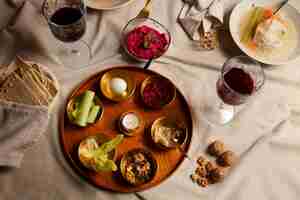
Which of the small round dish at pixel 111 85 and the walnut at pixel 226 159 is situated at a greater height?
the small round dish at pixel 111 85

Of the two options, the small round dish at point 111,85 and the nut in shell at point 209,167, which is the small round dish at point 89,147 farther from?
the nut in shell at point 209,167

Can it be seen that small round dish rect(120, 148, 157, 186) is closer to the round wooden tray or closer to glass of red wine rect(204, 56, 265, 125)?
the round wooden tray

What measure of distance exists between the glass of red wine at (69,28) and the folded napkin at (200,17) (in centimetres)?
29

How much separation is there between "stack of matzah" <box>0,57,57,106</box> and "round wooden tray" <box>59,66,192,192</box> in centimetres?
6

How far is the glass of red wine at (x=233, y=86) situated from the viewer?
0.87 meters

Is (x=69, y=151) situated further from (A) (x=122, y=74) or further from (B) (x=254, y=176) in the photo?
(B) (x=254, y=176)

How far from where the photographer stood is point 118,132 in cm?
88

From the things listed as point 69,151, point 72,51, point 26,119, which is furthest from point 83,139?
point 72,51

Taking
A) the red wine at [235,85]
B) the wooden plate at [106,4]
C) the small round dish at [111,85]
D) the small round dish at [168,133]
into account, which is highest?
the wooden plate at [106,4]

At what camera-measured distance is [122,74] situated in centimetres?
93

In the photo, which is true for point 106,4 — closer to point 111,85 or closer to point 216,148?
point 111,85

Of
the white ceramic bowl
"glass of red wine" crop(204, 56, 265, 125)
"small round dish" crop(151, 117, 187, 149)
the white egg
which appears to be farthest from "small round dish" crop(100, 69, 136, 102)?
the white ceramic bowl

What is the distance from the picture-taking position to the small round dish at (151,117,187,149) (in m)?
0.87

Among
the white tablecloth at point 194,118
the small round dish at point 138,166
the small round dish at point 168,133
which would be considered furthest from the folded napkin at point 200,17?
the small round dish at point 138,166
